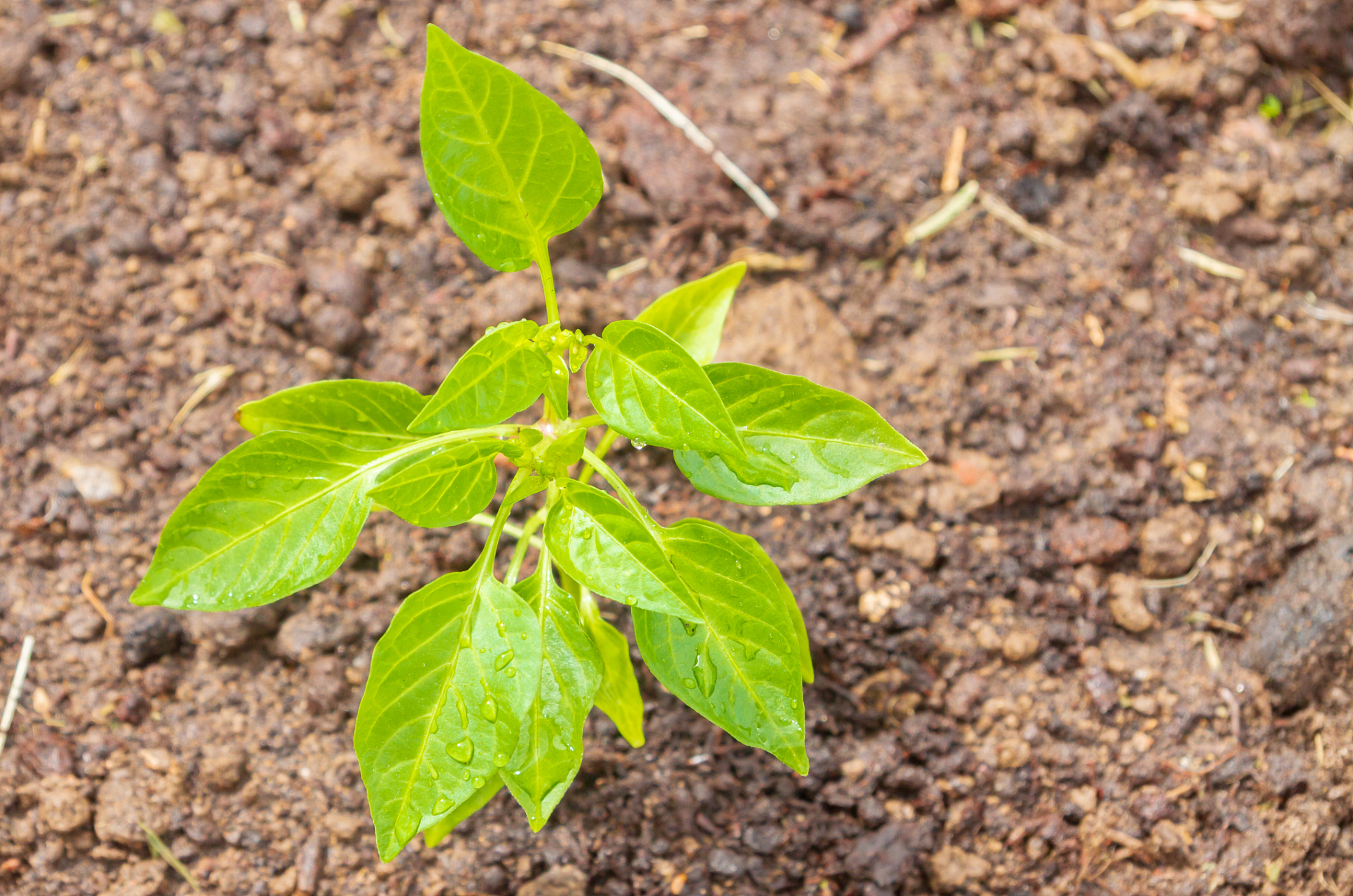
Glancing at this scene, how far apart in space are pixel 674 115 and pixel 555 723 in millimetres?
1979

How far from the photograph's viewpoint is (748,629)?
1621 mm

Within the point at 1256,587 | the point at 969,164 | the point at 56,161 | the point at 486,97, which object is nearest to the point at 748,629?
the point at 486,97

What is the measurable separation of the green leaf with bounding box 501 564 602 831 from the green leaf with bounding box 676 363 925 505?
41cm

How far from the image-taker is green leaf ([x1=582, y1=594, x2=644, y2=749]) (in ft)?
6.13

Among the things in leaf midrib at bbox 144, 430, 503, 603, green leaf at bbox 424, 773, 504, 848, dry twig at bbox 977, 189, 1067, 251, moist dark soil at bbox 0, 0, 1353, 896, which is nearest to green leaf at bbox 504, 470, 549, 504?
leaf midrib at bbox 144, 430, 503, 603

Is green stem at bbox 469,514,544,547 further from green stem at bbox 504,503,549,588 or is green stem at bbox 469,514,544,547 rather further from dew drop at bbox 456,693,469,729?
dew drop at bbox 456,693,469,729

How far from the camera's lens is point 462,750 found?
157cm

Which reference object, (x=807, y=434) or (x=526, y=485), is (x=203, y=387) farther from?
(x=807, y=434)

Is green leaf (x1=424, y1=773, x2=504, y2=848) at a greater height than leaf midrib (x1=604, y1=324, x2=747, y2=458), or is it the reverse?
leaf midrib (x1=604, y1=324, x2=747, y2=458)

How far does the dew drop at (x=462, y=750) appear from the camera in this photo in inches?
61.5

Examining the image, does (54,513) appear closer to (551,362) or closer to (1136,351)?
(551,362)

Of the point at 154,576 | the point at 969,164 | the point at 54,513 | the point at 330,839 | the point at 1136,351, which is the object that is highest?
the point at 969,164

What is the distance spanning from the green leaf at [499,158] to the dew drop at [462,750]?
864 mm

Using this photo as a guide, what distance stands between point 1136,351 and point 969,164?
2.49 feet
